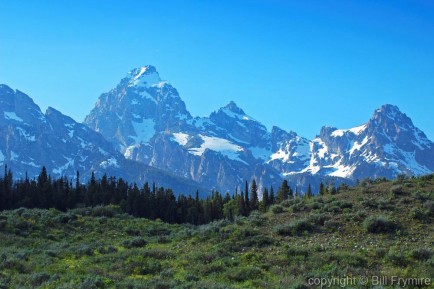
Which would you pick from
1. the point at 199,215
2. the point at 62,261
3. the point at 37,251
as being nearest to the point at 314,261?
the point at 62,261

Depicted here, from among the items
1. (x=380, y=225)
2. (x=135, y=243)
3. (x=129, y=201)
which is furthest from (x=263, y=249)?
(x=129, y=201)

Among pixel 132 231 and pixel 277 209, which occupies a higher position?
pixel 277 209

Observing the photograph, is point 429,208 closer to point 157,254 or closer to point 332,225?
point 332,225

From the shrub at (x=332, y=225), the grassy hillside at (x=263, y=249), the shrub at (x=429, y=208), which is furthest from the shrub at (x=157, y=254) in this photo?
the shrub at (x=429, y=208)

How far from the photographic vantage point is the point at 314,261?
26422mm

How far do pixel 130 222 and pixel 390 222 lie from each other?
30.5m

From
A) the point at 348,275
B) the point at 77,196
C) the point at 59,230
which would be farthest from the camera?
the point at 77,196

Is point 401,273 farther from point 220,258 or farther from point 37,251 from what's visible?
point 37,251

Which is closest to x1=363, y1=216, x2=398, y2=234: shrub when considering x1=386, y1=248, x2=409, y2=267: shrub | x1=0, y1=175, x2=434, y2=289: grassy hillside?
x1=0, y1=175, x2=434, y2=289: grassy hillside

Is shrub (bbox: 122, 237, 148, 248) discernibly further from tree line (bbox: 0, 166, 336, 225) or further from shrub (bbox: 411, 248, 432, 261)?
tree line (bbox: 0, 166, 336, 225)

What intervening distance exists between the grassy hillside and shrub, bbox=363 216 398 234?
62 mm

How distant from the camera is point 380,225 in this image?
33125 millimetres

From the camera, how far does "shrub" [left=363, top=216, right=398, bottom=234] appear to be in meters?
33.0

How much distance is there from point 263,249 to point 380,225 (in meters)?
7.93
